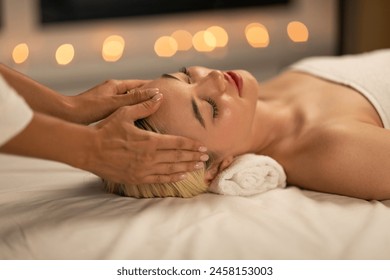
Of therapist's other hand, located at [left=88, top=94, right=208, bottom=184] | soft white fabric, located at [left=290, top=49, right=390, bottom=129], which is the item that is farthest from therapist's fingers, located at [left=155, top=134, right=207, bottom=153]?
soft white fabric, located at [left=290, top=49, right=390, bottom=129]

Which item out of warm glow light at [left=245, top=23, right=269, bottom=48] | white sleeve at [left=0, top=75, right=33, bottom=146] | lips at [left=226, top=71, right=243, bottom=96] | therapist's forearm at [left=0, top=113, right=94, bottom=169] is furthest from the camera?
warm glow light at [left=245, top=23, right=269, bottom=48]

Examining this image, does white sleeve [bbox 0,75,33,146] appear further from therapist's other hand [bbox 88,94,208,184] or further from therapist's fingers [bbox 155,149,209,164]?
therapist's fingers [bbox 155,149,209,164]

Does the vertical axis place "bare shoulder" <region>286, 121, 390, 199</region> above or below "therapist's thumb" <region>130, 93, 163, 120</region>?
below

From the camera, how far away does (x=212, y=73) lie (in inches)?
54.2

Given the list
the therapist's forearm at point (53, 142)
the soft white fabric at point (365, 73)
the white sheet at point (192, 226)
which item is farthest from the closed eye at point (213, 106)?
the soft white fabric at point (365, 73)

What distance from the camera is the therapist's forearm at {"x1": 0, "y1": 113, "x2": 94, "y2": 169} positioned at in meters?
1.00

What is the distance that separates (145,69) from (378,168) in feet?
6.50

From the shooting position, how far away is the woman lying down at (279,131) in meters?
1.32

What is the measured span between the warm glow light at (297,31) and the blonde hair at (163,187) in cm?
204

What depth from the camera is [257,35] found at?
316 cm

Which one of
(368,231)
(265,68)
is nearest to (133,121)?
(368,231)

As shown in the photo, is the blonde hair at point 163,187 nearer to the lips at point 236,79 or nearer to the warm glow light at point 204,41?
the lips at point 236,79

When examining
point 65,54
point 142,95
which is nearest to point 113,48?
point 65,54

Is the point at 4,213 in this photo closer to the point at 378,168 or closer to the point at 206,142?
the point at 206,142
